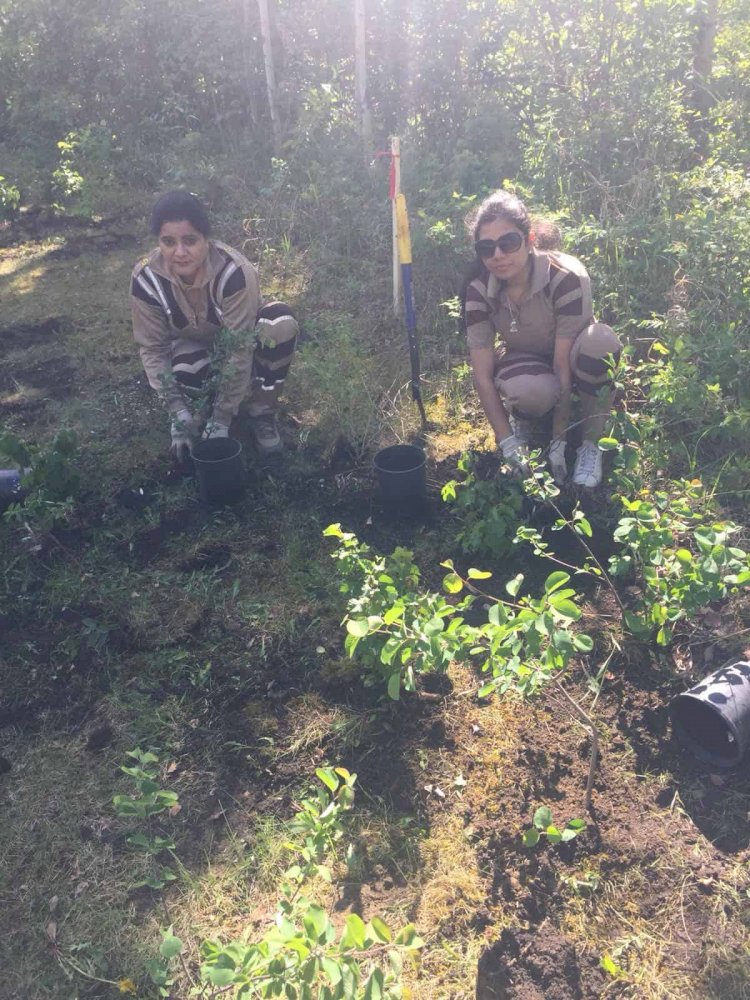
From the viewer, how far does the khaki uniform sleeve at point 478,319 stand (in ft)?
10.9

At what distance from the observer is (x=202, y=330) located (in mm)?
3686

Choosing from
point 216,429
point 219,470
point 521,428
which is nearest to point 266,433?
point 216,429

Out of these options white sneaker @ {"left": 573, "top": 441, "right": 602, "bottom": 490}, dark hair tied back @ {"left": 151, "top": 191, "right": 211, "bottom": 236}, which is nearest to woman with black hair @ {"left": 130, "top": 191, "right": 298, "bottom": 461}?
dark hair tied back @ {"left": 151, "top": 191, "right": 211, "bottom": 236}

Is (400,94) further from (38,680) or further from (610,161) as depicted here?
(38,680)

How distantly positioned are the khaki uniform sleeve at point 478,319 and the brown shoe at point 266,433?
3.58 feet

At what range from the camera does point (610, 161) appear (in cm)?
500

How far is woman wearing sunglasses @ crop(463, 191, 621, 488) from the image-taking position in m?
3.08

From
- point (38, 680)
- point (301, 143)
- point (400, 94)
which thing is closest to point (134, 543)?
point (38, 680)

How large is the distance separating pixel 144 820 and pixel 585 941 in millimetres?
1294

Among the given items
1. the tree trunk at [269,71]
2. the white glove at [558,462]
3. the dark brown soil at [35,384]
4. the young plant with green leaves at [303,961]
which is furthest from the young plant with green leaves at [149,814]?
the tree trunk at [269,71]

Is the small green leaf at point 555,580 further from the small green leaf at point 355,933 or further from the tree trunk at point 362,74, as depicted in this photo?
the tree trunk at point 362,74

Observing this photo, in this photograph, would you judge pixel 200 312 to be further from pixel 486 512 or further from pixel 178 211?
pixel 486 512

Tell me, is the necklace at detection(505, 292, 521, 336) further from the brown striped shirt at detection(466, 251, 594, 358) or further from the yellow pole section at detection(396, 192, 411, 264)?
the yellow pole section at detection(396, 192, 411, 264)

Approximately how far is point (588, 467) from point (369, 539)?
996mm
